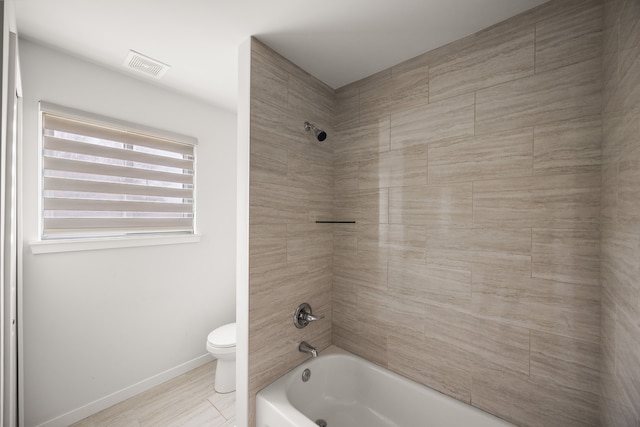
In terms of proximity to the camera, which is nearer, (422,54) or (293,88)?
(422,54)

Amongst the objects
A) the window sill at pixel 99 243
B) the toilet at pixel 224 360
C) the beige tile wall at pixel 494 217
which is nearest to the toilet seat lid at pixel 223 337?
the toilet at pixel 224 360

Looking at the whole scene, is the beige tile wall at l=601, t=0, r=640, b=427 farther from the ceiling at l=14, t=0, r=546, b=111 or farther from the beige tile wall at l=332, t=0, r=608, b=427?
the ceiling at l=14, t=0, r=546, b=111

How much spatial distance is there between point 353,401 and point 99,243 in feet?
6.64

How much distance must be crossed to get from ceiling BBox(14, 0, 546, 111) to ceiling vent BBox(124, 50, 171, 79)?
41 mm

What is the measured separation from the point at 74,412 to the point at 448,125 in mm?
2966

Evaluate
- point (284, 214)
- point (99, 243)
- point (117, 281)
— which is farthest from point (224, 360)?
point (284, 214)

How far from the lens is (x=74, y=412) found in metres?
1.71

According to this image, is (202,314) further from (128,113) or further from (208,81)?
(208,81)

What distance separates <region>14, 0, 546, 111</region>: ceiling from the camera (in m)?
1.22

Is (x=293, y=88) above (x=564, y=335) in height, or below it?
above

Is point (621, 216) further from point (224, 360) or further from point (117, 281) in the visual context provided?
point (117, 281)

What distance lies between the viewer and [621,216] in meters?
0.86

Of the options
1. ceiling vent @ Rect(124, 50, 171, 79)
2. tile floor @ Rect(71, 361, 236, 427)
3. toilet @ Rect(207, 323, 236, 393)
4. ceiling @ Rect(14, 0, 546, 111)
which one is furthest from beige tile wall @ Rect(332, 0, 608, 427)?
ceiling vent @ Rect(124, 50, 171, 79)

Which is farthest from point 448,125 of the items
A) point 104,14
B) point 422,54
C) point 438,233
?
point 104,14
